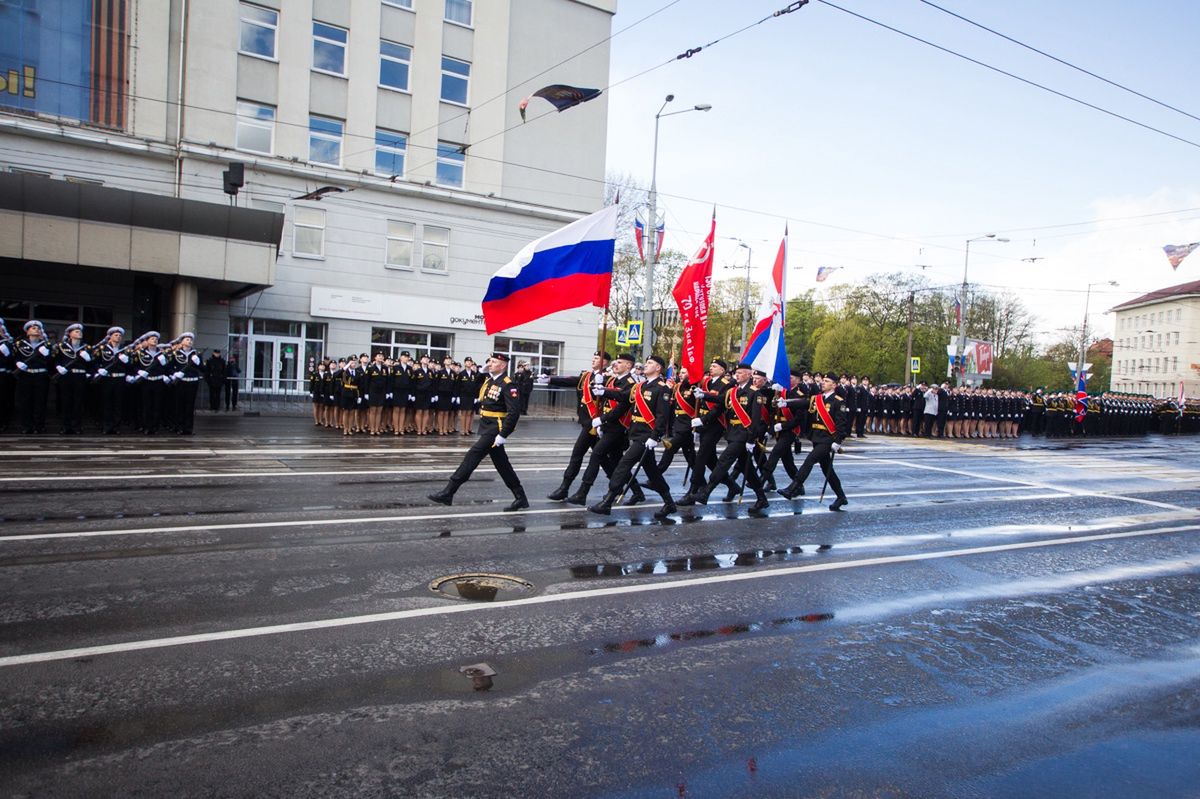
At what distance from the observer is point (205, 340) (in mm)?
27094

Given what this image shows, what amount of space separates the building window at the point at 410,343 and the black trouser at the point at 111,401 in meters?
13.9

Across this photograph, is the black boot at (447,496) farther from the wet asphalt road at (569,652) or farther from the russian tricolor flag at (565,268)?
the russian tricolor flag at (565,268)

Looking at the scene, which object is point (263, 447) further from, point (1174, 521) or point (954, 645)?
point (1174, 521)

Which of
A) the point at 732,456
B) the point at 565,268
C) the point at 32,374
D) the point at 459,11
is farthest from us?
the point at 459,11

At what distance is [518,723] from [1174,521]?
12.1 metres

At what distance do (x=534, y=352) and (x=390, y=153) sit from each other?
940 cm

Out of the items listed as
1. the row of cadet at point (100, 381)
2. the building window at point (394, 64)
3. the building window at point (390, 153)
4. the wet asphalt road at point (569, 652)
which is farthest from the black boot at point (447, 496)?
the building window at point (394, 64)

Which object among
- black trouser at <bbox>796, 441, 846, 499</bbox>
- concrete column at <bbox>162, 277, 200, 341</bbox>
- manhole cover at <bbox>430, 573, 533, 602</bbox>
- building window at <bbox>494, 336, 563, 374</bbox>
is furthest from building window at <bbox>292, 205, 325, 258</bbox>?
manhole cover at <bbox>430, 573, 533, 602</bbox>

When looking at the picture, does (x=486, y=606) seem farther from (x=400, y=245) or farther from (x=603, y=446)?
(x=400, y=245)

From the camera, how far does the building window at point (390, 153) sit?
30.3 meters

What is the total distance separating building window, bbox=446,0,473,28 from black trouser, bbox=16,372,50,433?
21553 millimetres

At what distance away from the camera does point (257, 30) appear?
27.8 meters

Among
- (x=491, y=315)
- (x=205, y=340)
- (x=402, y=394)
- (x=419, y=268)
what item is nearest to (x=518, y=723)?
(x=491, y=315)

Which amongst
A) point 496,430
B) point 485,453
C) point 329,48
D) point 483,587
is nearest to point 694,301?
point 496,430
